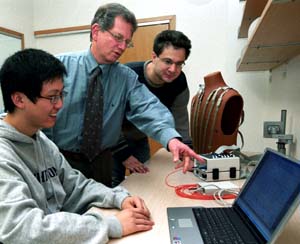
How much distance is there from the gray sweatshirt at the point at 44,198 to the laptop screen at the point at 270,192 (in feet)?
1.17

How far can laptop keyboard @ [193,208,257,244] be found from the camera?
26.8 inches

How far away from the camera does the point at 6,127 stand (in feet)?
2.63

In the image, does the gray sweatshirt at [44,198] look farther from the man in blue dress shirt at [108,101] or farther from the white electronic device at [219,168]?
the white electronic device at [219,168]

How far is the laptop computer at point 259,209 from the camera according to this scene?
2.07 ft

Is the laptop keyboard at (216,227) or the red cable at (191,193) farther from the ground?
the laptop keyboard at (216,227)

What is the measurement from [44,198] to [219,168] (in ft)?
2.31

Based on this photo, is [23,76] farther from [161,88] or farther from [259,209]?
[161,88]

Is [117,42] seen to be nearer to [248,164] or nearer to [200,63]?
[248,164]

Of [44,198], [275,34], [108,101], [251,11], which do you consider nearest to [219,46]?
[251,11]

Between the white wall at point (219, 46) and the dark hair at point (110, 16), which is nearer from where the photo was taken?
the dark hair at point (110, 16)

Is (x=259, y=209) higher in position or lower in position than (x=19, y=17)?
lower

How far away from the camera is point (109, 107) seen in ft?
4.42

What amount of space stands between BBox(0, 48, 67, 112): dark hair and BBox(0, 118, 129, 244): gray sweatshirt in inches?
3.9

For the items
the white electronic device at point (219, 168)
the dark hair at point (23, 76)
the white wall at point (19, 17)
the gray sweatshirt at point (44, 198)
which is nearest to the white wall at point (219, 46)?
the white wall at point (19, 17)
